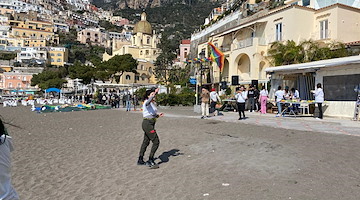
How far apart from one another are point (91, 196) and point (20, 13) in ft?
482

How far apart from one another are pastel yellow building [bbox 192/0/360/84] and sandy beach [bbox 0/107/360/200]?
16960mm

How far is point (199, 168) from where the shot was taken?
5559 mm

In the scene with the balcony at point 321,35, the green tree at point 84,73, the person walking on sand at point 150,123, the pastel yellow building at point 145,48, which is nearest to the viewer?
the person walking on sand at point 150,123

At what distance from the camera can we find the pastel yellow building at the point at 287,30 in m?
22.8

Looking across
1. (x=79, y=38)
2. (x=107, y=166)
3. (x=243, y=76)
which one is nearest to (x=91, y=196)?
(x=107, y=166)

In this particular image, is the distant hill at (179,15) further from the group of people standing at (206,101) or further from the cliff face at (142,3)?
the group of people standing at (206,101)

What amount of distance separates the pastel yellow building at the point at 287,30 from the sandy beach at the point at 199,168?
55.6 feet

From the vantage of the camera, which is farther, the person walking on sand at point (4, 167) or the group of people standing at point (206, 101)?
the group of people standing at point (206, 101)

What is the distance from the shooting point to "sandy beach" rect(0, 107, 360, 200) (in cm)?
436

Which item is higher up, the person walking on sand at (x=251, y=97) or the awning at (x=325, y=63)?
the awning at (x=325, y=63)

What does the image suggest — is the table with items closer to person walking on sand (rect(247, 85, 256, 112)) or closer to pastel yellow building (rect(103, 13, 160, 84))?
person walking on sand (rect(247, 85, 256, 112))

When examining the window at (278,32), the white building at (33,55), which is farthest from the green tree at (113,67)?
the white building at (33,55)

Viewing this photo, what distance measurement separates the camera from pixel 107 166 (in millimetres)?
6082

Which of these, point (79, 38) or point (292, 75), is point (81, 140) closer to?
point (292, 75)
